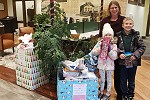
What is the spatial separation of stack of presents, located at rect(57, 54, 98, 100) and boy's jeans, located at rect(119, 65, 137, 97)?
1.23 ft

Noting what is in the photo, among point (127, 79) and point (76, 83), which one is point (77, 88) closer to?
point (76, 83)

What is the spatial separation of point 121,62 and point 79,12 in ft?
11.7

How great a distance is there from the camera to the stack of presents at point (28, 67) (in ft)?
9.44

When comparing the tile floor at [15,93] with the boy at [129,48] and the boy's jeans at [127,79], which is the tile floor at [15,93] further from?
the boy at [129,48]

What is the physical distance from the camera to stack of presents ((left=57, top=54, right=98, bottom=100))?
90.9 inches

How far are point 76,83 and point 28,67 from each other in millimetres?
952

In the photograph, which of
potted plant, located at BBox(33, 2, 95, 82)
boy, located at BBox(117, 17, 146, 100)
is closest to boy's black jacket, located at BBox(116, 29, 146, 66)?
boy, located at BBox(117, 17, 146, 100)

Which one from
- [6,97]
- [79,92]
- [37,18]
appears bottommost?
[6,97]

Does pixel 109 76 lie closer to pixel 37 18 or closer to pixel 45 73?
pixel 45 73

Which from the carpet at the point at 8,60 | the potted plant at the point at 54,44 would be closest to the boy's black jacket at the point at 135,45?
the potted plant at the point at 54,44

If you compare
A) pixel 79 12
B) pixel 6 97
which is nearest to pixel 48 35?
pixel 6 97

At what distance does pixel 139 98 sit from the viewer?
278 cm

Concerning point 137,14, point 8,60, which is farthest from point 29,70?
point 137,14

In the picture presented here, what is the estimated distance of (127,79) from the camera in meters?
2.53
